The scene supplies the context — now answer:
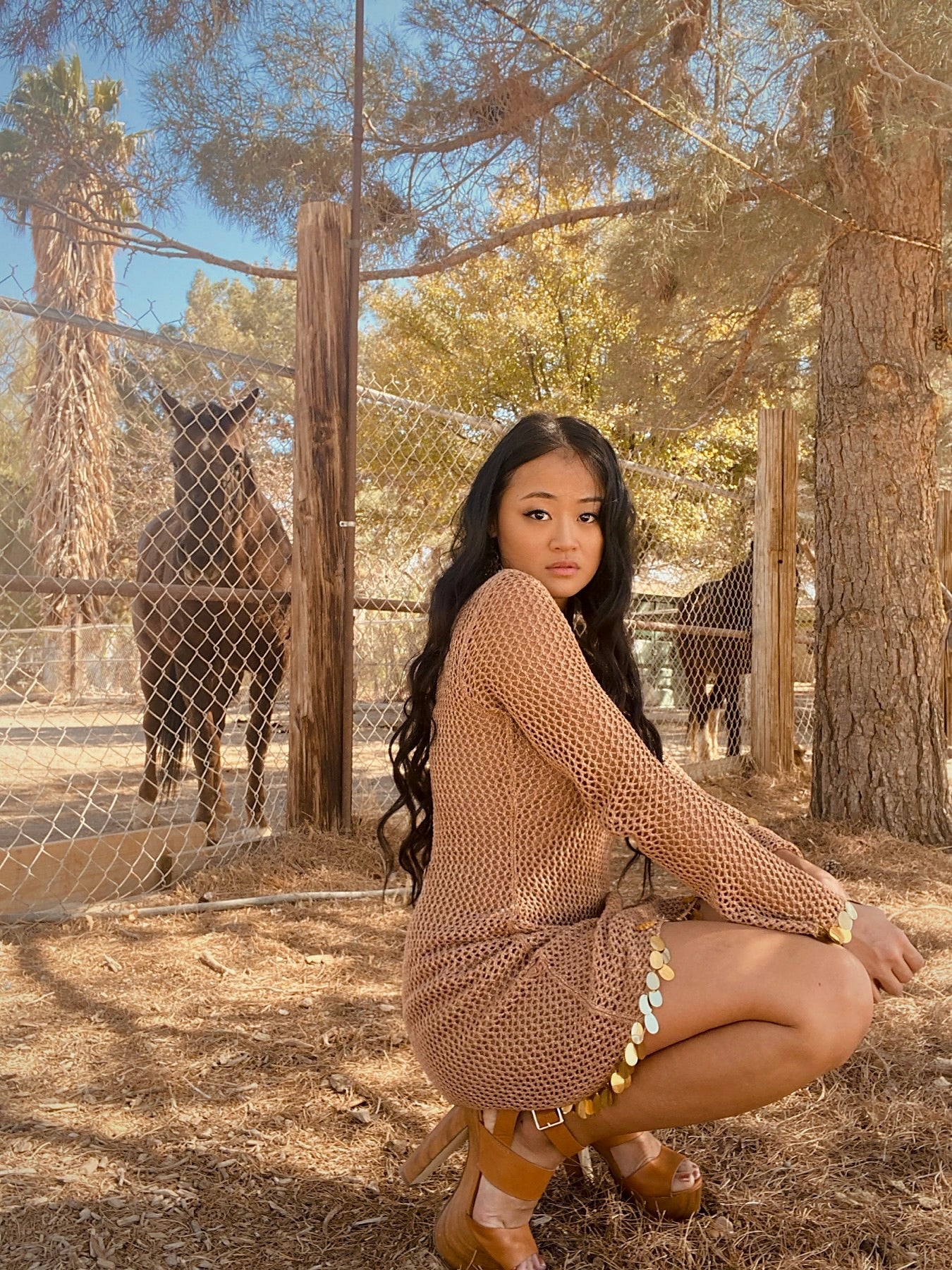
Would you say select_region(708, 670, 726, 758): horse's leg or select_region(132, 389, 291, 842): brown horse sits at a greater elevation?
select_region(132, 389, 291, 842): brown horse

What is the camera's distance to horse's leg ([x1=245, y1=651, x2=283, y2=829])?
4.34m

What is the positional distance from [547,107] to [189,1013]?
12.7 feet

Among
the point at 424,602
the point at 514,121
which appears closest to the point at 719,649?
the point at 424,602

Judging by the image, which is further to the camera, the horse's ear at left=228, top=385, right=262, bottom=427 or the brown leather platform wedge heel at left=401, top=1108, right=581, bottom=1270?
the horse's ear at left=228, top=385, right=262, bottom=427

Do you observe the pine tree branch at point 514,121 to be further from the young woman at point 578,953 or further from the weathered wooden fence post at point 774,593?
the young woman at point 578,953

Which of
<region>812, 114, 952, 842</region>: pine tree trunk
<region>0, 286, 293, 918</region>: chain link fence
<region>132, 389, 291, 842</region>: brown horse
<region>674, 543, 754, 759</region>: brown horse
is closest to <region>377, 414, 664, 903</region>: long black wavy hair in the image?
<region>0, 286, 293, 918</region>: chain link fence

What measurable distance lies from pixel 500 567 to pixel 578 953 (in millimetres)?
710

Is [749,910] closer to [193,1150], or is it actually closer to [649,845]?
[649,845]

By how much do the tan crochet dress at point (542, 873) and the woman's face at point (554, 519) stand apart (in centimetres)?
17

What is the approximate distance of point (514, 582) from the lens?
1.60 m

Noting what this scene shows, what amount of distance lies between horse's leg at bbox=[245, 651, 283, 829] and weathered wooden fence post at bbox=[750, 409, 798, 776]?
3050 millimetres

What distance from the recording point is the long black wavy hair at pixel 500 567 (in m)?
1.80

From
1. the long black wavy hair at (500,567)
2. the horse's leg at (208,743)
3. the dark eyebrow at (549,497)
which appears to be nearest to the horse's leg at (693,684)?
the horse's leg at (208,743)

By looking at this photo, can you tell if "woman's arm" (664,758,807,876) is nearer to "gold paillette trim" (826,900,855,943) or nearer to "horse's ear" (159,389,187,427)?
"gold paillette trim" (826,900,855,943)
